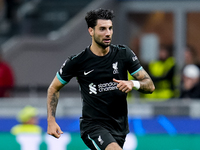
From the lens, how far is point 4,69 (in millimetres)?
12594

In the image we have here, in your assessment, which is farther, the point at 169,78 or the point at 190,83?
the point at 169,78

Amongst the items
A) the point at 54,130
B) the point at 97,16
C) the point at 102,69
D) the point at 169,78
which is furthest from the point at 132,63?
the point at 169,78

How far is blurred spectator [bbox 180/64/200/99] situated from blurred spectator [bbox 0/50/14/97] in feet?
13.8

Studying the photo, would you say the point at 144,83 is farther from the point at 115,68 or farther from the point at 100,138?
the point at 100,138

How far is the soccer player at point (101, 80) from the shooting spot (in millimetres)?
6074

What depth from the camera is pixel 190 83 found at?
1063 cm

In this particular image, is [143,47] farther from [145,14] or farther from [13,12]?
[13,12]

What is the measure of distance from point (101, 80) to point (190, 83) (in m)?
4.84

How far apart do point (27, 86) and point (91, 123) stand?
8.70m

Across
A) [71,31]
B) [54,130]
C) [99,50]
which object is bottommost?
[54,130]

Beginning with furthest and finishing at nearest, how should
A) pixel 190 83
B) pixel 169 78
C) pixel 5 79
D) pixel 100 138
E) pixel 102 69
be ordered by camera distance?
1. pixel 5 79
2. pixel 169 78
3. pixel 190 83
4. pixel 102 69
5. pixel 100 138

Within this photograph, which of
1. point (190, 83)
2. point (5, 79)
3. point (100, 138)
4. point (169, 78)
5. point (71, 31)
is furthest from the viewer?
point (71, 31)

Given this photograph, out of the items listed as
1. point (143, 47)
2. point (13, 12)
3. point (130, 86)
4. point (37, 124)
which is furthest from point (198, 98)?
point (13, 12)

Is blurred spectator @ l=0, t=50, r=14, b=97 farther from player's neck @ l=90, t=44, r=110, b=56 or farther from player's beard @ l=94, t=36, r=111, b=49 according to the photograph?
player's beard @ l=94, t=36, r=111, b=49
